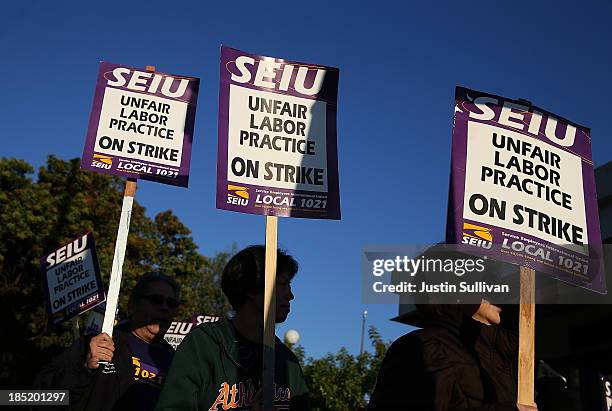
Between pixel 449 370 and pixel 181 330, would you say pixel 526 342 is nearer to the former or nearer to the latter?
pixel 449 370

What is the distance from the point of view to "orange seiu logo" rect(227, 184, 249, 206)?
4527 mm

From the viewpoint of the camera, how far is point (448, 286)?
326cm

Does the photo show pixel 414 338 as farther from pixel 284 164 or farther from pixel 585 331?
pixel 585 331

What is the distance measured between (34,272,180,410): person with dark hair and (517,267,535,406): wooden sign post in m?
2.71

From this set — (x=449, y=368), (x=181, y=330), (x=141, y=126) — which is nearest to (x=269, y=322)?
(x=449, y=368)

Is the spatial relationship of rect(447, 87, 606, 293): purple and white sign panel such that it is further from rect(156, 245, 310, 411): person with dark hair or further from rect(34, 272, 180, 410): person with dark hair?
rect(34, 272, 180, 410): person with dark hair

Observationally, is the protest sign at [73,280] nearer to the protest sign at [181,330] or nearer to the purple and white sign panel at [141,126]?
the protest sign at [181,330]

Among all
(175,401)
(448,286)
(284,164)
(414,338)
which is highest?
(284,164)

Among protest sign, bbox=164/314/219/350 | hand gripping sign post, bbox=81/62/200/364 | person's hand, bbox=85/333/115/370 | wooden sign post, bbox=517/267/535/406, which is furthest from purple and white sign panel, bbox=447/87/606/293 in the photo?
protest sign, bbox=164/314/219/350

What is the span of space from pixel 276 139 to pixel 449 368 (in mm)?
2220

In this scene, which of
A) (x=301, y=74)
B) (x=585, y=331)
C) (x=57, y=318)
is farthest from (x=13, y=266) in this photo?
(x=301, y=74)

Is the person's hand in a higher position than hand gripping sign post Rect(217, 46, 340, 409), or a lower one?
lower

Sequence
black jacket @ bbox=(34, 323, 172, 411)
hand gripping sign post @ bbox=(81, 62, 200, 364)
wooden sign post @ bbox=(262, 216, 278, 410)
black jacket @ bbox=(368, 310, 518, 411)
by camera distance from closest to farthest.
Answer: black jacket @ bbox=(368, 310, 518, 411) → wooden sign post @ bbox=(262, 216, 278, 410) → black jacket @ bbox=(34, 323, 172, 411) → hand gripping sign post @ bbox=(81, 62, 200, 364)

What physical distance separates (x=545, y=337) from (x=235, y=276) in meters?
14.6
